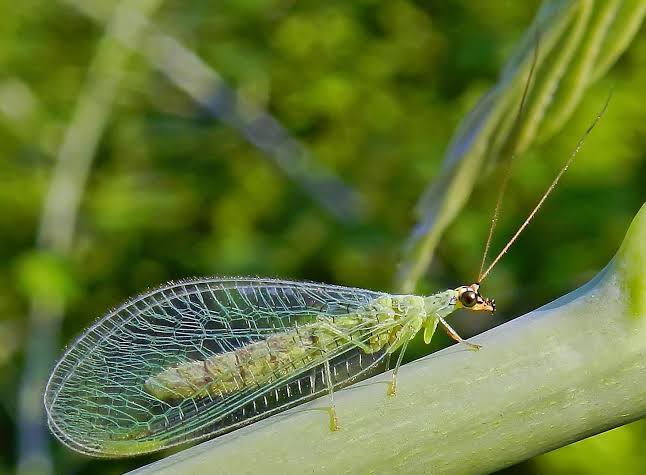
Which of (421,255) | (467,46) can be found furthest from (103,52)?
(421,255)

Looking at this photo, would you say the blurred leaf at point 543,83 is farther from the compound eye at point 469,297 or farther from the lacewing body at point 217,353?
the compound eye at point 469,297

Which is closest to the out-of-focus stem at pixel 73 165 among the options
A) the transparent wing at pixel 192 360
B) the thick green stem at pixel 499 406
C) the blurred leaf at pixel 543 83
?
the transparent wing at pixel 192 360

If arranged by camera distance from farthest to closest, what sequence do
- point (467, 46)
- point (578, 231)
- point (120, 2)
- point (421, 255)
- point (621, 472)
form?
1. point (120, 2)
2. point (467, 46)
3. point (578, 231)
4. point (621, 472)
5. point (421, 255)

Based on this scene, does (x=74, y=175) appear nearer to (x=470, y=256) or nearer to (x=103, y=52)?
(x=103, y=52)

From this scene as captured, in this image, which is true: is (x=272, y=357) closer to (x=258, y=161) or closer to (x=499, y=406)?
(x=499, y=406)

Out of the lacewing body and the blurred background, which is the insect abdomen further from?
the blurred background

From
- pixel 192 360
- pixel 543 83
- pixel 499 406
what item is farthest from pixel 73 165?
pixel 499 406
